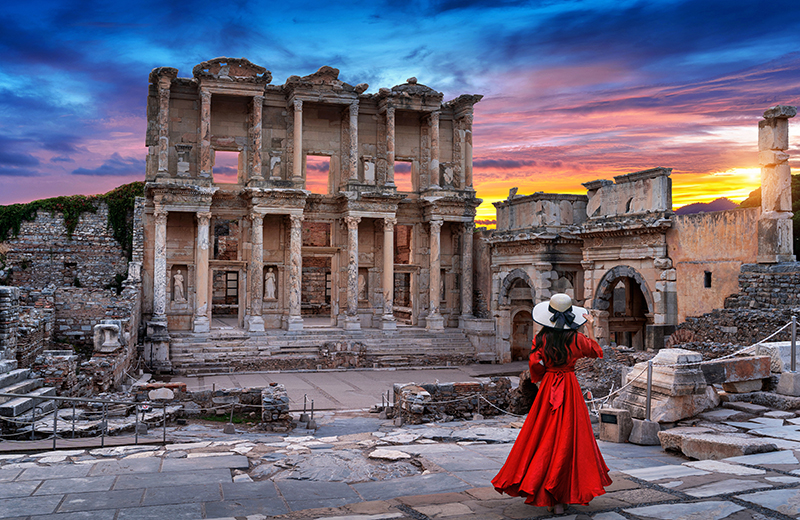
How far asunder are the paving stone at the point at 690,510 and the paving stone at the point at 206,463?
13.9 ft

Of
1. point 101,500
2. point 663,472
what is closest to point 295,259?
point 101,500

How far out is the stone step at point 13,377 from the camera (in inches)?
469

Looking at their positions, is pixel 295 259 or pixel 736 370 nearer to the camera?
pixel 736 370

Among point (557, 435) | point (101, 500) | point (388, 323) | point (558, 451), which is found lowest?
point (101, 500)

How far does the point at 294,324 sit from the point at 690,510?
835 inches

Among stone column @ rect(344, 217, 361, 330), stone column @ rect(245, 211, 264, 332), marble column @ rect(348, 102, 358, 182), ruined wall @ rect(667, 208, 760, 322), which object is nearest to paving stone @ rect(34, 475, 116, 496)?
ruined wall @ rect(667, 208, 760, 322)

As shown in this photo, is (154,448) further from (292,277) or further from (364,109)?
(364,109)

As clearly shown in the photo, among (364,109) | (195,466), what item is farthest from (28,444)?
(364,109)

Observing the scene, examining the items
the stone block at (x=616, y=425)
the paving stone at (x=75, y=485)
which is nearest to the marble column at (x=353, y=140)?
the stone block at (x=616, y=425)

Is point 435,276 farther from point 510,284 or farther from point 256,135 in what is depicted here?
point 256,135

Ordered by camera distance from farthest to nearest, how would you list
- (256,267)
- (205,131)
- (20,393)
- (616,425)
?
(256,267)
(205,131)
(20,393)
(616,425)

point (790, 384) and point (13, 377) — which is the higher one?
point (790, 384)

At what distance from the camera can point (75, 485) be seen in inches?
256

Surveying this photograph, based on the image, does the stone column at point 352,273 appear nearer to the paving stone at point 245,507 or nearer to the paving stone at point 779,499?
the paving stone at point 245,507
